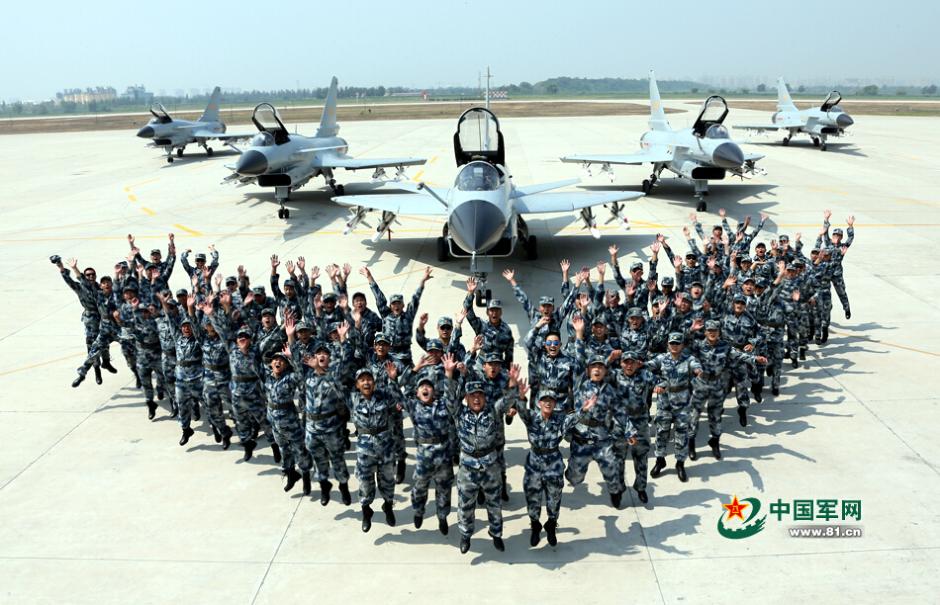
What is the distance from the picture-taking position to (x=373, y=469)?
20.0ft

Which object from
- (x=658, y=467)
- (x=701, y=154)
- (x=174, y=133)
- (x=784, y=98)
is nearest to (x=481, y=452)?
(x=658, y=467)

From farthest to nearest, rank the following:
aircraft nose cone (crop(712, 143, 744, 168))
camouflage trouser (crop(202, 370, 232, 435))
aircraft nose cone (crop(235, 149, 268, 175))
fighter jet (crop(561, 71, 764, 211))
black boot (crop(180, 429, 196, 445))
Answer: aircraft nose cone (crop(235, 149, 268, 175))
fighter jet (crop(561, 71, 764, 211))
aircraft nose cone (crop(712, 143, 744, 168))
black boot (crop(180, 429, 196, 445))
camouflage trouser (crop(202, 370, 232, 435))

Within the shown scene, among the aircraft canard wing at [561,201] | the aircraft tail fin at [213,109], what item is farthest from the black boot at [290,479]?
the aircraft tail fin at [213,109]

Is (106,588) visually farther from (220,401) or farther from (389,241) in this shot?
(389,241)

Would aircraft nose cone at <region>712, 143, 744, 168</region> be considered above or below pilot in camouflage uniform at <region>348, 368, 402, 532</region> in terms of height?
above

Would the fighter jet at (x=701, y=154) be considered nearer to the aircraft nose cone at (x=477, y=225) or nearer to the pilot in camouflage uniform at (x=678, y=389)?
the aircraft nose cone at (x=477, y=225)

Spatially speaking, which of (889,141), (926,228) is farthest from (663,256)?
(889,141)

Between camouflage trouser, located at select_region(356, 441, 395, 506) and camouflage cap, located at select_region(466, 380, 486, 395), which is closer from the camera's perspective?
camouflage cap, located at select_region(466, 380, 486, 395)

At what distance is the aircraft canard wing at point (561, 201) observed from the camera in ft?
49.9

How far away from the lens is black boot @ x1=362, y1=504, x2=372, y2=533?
6207 millimetres

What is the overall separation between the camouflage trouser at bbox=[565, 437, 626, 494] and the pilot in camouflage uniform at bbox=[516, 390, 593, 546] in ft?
1.85

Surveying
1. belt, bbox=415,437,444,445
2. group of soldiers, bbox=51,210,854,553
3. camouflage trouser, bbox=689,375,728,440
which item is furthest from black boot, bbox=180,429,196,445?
camouflage trouser, bbox=689,375,728,440

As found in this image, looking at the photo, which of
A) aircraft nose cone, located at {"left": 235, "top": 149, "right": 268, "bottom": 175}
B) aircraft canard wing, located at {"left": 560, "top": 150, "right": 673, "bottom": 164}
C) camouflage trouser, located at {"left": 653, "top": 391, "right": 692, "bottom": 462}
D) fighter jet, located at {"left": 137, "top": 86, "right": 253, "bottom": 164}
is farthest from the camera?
fighter jet, located at {"left": 137, "top": 86, "right": 253, "bottom": 164}

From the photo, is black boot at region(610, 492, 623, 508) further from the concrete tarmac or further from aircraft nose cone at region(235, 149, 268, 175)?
aircraft nose cone at region(235, 149, 268, 175)
